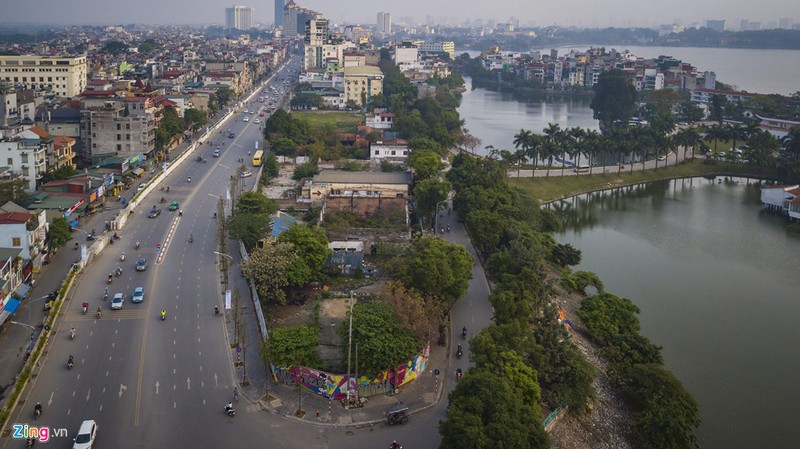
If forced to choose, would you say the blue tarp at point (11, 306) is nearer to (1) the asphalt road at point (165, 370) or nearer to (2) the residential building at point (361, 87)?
(1) the asphalt road at point (165, 370)

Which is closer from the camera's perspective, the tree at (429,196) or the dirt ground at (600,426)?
the dirt ground at (600,426)

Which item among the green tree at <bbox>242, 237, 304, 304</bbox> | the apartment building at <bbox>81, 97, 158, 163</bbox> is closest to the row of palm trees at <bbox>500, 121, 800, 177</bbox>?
the apartment building at <bbox>81, 97, 158, 163</bbox>

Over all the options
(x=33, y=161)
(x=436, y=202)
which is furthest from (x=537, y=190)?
(x=33, y=161)

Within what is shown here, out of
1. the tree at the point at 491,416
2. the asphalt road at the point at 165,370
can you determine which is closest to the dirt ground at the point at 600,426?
the tree at the point at 491,416

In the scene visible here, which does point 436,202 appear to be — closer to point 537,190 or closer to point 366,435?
point 537,190

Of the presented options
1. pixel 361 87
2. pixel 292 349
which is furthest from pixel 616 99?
pixel 292 349

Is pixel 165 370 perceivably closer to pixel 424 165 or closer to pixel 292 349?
pixel 292 349
